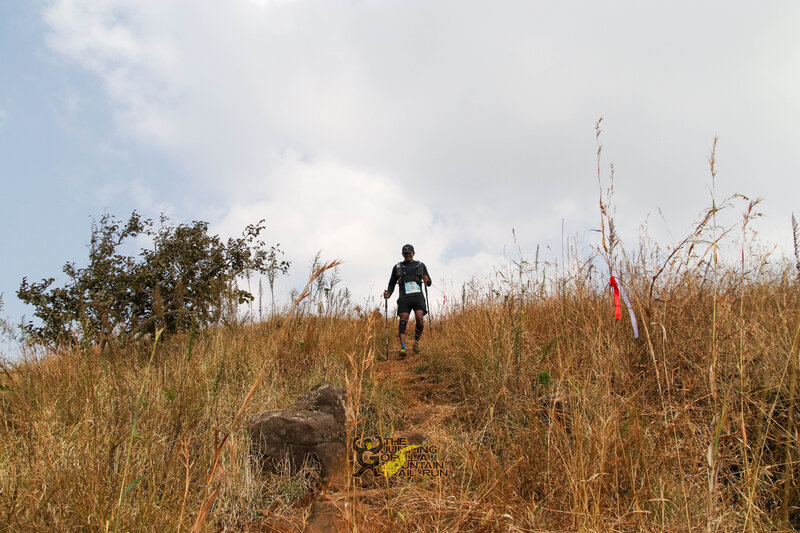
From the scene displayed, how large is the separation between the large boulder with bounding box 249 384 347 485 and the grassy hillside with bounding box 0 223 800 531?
0.55 ft

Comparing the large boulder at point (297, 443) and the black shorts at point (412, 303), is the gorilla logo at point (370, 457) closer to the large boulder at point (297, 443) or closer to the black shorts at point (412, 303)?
the large boulder at point (297, 443)

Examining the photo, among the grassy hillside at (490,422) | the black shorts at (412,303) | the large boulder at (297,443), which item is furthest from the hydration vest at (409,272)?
the large boulder at (297,443)

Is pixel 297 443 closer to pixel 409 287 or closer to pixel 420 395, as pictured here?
pixel 420 395

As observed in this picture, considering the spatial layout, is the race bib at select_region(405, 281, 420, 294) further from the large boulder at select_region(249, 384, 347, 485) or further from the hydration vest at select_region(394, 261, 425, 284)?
the large boulder at select_region(249, 384, 347, 485)

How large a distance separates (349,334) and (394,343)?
8.76 feet

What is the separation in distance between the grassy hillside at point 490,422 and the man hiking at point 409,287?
1.88m

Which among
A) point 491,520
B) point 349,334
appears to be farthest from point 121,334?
point 491,520

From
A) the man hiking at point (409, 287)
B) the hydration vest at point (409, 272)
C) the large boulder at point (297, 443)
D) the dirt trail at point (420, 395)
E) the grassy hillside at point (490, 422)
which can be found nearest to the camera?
the grassy hillside at point (490, 422)

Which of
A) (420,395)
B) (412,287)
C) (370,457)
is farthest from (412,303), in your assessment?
(370,457)

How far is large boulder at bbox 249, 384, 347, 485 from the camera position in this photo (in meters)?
3.41

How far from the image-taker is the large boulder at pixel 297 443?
341 centimetres

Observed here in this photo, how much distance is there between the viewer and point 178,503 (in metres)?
2.20

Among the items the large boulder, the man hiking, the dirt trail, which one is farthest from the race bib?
the large boulder

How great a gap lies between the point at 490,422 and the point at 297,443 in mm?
Result: 1489
